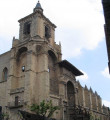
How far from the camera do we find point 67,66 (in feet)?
129

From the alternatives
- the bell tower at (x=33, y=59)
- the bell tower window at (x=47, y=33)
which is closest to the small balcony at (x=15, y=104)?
the bell tower at (x=33, y=59)

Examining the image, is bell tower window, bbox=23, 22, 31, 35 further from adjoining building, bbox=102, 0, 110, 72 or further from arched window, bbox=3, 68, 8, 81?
adjoining building, bbox=102, 0, 110, 72

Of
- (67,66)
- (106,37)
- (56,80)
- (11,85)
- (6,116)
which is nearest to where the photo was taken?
(106,37)

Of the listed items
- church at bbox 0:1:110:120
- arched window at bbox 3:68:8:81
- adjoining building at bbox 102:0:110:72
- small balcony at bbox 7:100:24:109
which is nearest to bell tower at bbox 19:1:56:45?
church at bbox 0:1:110:120

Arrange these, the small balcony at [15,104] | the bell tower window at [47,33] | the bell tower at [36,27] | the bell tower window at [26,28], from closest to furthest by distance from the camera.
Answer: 1. the small balcony at [15,104]
2. the bell tower at [36,27]
3. the bell tower window at [26,28]
4. the bell tower window at [47,33]

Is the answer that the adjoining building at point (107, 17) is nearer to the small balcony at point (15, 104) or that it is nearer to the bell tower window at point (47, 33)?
the small balcony at point (15, 104)

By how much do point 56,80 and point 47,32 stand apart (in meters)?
9.35

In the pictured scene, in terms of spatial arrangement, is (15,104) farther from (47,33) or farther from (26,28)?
(47,33)

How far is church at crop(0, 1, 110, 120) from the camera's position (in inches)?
1276

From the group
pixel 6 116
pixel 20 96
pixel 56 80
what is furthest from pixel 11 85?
pixel 56 80

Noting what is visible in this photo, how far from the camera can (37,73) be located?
34188mm

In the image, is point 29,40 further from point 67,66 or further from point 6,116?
point 6,116

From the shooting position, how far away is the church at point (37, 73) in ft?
106

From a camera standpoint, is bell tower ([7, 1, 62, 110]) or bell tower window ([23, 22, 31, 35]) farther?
bell tower window ([23, 22, 31, 35])
